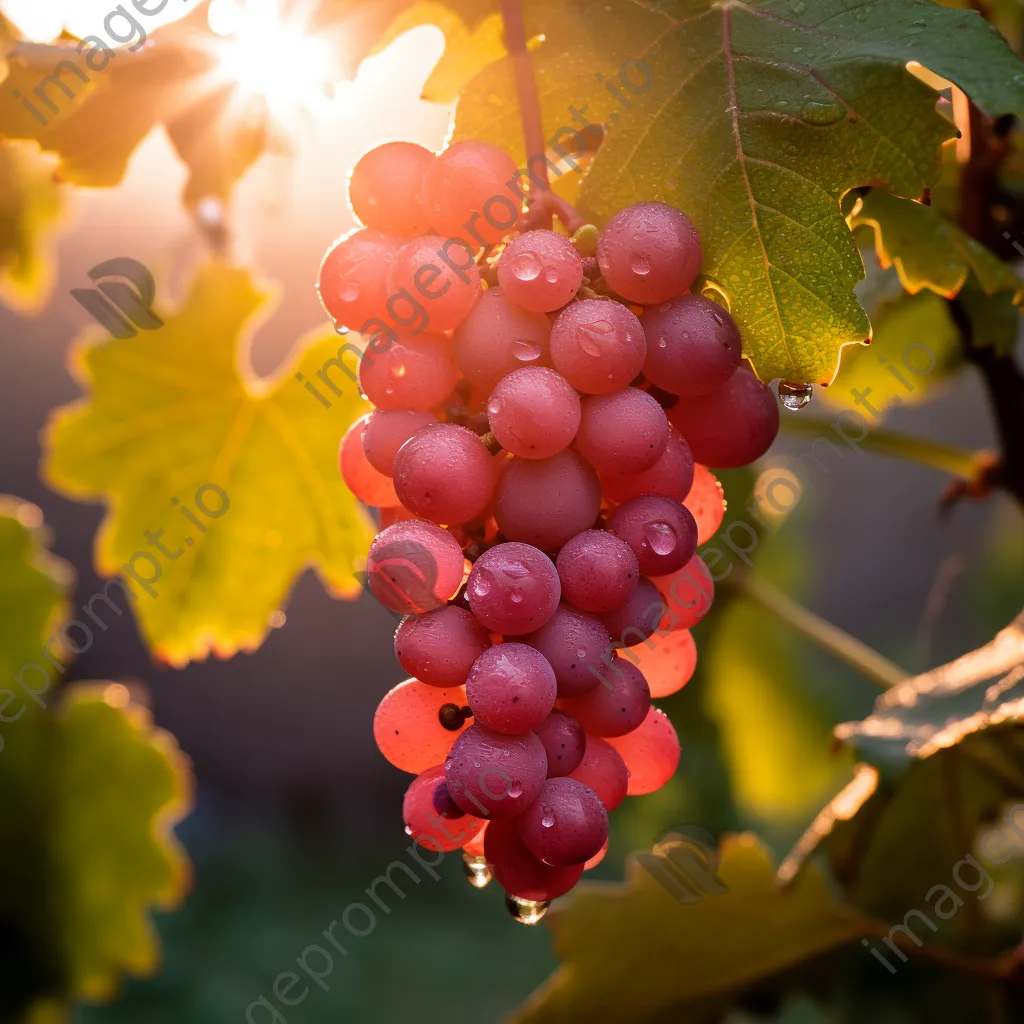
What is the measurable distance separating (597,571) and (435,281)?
12 centimetres

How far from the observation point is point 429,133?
0.61m

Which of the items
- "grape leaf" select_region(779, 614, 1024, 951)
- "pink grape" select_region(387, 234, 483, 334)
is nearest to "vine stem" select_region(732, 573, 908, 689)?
"grape leaf" select_region(779, 614, 1024, 951)

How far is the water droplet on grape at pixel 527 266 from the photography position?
345mm

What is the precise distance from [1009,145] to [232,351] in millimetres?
570

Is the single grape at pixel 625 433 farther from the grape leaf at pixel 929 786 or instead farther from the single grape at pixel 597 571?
the grape leaf at pixel 929 786

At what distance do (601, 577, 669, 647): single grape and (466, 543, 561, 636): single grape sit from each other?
0.12 feet

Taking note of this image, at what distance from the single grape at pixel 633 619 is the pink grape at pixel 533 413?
2.5 inches

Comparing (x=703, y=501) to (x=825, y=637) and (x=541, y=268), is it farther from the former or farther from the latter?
(x=825, y=637)

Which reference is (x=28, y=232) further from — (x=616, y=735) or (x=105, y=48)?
(x=616, y=735)

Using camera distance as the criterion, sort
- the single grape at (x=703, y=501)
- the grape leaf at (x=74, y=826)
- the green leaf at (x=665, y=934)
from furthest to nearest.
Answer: the grape leaf at (x=74, y=826) → the green leaf at (x=665, y=934) → the single grape at (x=703, y=501)

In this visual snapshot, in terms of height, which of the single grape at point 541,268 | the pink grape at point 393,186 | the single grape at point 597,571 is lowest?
the single grape at point 597,571

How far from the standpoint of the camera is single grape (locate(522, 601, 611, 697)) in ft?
1.13

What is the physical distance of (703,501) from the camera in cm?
42

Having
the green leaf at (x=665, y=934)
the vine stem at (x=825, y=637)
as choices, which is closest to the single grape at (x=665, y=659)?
the green leaf at (x=665, y=934)
